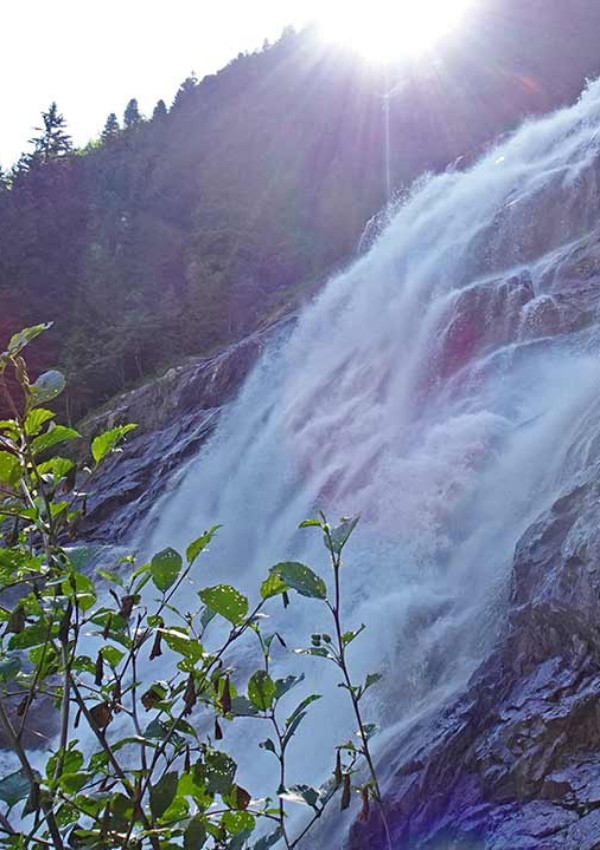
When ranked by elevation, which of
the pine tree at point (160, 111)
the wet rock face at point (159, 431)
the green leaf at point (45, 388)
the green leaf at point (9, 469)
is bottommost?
the wet rock face at point (159, 431)

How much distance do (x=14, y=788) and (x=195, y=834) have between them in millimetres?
308

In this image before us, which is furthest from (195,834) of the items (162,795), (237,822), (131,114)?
(131,114)

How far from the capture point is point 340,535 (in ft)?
4.51

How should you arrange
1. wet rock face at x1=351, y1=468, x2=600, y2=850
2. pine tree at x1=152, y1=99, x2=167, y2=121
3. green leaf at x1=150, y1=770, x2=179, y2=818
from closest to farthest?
1. green leaf at x1=150, y1=770, x2=179, y2=818
2. wet rock face at x1=351, y1=468, x2=600, y2=850
3. pine tree at x1=152, y1=99, x2=167, y2=121

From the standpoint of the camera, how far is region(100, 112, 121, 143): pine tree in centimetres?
4850

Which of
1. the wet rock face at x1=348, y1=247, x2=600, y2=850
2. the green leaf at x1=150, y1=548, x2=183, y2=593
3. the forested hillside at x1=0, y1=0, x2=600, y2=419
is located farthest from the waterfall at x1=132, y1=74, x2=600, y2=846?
the forested hillside at x1=0, y1=0, x2=600, y2=419

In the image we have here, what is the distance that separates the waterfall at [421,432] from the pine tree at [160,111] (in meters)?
32.6

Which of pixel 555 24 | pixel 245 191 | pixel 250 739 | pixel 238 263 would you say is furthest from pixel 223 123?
pixel 250 739

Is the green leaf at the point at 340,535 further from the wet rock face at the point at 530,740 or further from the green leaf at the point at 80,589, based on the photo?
the wet rock face at the point at 530,740

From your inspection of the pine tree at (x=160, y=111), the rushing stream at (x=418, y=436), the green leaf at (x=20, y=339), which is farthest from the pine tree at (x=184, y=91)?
the green leaf at (x=20, y=339)

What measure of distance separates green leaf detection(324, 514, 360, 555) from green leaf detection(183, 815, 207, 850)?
0.48 meters

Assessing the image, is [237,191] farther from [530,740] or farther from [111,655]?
[111,655]

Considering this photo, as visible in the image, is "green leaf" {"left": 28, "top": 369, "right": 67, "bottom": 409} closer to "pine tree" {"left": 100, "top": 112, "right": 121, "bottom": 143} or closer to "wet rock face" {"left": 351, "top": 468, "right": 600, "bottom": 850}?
"wet rock face" {"left": 351, "top": 468, "right": 600, "bottom": 850}

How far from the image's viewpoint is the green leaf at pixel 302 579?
4.45ft
